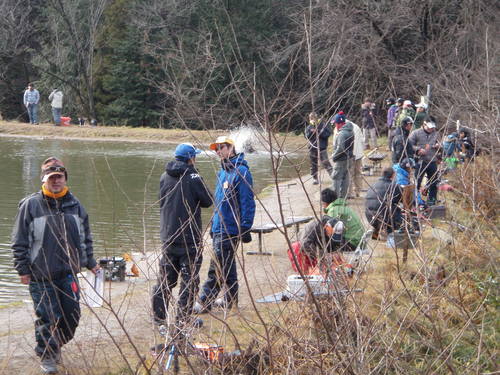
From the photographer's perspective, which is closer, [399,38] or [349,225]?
[349,225]

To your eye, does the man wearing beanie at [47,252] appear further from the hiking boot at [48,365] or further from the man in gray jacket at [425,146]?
the man in gray jacket at [425,146]

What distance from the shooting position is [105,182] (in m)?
21.7

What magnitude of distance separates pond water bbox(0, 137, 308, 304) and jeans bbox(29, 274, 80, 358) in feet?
1.68

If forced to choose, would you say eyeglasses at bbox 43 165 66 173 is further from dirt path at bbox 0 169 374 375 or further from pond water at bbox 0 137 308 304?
dirt path at bbox 0 169 374 375

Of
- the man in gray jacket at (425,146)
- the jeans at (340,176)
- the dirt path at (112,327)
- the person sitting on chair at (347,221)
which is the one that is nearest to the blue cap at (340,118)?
the jeans at (340,176)

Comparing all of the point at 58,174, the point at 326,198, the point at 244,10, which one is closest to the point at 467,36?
the point at 244,10

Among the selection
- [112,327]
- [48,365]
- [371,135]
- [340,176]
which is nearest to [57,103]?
[371,135]

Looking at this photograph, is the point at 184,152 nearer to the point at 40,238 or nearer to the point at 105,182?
the point at 40,238

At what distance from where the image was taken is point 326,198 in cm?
1105

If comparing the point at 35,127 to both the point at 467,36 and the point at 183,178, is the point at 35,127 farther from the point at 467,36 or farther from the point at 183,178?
the point at 183,178

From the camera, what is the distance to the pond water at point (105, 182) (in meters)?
12.3

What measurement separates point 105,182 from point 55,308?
14.9 m

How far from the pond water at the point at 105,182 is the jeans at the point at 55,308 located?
20.2 inches

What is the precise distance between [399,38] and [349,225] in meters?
24.3
